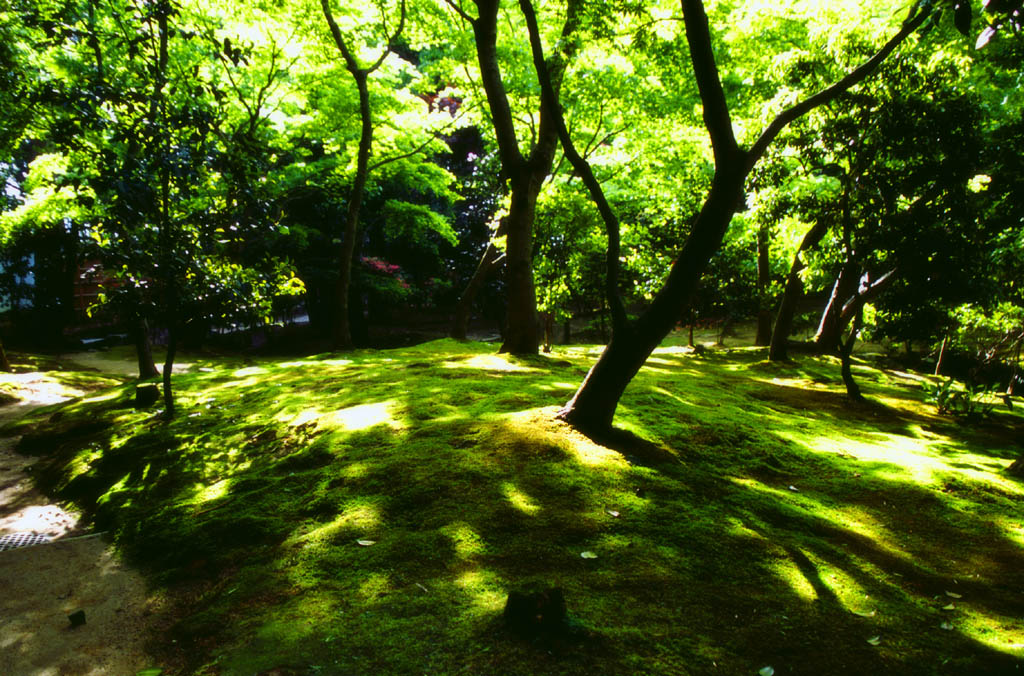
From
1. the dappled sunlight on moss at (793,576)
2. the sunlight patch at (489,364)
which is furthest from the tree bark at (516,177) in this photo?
the dappled sunlight on moss at (793,576)

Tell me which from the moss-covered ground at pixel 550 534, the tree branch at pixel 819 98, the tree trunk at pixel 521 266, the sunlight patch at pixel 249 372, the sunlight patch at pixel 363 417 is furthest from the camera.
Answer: the sunlight patch at pixel 249 372

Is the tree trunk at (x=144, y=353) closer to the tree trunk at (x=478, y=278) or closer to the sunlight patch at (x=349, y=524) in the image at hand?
the tree trunk at (x=478, y=278)

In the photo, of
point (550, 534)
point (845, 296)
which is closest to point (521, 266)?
point (550, 534)

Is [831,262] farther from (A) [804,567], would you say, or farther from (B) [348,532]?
(B) [348,532]

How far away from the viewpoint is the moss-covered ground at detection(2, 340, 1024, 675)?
2.18 meters

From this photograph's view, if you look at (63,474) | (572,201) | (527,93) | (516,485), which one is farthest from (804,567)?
(527,93)

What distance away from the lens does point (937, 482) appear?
443cm

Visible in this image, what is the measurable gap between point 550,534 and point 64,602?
9.49 ft

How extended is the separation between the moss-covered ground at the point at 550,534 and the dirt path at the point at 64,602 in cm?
19

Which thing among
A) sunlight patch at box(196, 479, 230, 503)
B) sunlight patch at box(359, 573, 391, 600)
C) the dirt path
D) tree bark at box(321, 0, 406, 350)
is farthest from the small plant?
tree bark at box(321, 0, 406, 350)

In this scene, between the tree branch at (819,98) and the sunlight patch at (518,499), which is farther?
the tree branch at (819,98)

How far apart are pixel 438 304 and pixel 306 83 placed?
12.2 m

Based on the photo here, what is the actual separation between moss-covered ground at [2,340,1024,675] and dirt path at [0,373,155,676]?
188 millimetres

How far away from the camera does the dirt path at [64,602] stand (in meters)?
2.50
